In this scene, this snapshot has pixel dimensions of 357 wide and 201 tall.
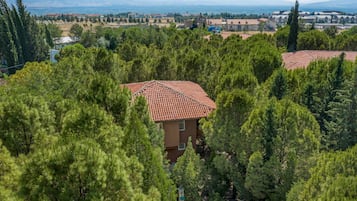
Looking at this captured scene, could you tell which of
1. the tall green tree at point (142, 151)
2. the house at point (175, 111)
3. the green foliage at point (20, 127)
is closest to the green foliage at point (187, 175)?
the tall green tree at point (142, 151)

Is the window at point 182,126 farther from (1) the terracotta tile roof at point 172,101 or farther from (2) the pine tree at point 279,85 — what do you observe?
(2) the pine tree at point 279,85

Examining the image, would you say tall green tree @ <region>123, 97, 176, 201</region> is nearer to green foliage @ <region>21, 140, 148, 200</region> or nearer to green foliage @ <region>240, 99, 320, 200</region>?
green foliage @ <region>21, 140, 148, 200</region>

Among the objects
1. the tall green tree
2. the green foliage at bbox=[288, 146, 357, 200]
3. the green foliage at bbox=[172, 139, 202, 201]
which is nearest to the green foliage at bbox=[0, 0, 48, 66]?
the green foliage at bbox=[172, 139, 202, 201]

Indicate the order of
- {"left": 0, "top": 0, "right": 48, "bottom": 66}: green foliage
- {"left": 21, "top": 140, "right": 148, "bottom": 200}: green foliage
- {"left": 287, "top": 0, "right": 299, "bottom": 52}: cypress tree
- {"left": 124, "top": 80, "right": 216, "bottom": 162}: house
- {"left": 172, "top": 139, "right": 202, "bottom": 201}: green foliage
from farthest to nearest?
{"left": 0, "top": 0, "right": 48, "bottom": 66}: green foliage, {"left": 287, "top": 0, "right": 299, "bottom": 52}: cypress tree, {"left": 124, "top": 80, "right": 216, "bottom": 162}: house, {"left": 172, "top": 139, "right": 202, "bottom": 201}: green foliage, {"left": 21, "top": 140, "right": 148, "bottom": 200}: green foliage

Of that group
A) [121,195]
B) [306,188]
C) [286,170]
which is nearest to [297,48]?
[286,170]

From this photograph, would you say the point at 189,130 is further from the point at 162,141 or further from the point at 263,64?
the point at 263,64

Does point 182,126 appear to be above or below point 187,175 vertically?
below

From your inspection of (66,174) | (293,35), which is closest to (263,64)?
(293,35)
